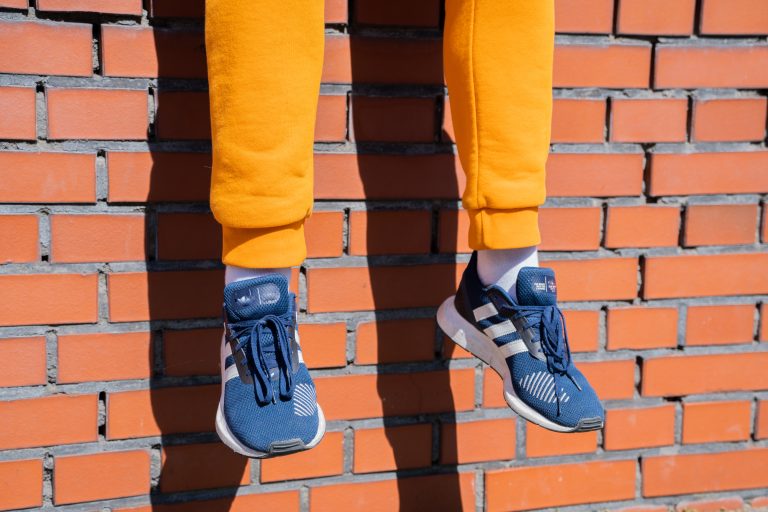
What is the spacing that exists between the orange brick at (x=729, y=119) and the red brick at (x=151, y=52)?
983 millimetres

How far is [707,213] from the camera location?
162 cm

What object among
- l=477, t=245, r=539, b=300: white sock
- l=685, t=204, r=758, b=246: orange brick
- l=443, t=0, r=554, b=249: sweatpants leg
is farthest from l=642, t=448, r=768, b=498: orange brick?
l=443, t=0, r=554, b=249: sweatpants leg

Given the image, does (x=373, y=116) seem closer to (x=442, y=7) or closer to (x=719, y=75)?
(x=442, y=7)

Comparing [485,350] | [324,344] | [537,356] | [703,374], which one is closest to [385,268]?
[324,344]

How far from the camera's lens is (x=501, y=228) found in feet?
3.85

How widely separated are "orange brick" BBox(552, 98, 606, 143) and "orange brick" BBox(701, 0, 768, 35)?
0.27 meters

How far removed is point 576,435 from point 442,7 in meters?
0.90

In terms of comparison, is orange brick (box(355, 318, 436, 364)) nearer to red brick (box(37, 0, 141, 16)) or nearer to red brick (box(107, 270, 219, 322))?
red brick (box(107, 270, 219, 322))

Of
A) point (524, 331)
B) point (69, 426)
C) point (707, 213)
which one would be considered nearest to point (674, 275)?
point (707, 213)

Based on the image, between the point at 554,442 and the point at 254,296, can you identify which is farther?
the point at 554,442

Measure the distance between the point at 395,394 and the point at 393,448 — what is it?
0.36 ft

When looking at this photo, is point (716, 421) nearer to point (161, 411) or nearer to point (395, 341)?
point (395, 341)

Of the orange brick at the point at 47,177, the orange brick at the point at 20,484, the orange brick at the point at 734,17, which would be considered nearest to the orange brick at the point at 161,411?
the orange brick at the point at 20,484

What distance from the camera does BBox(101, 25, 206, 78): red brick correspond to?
135 cm
